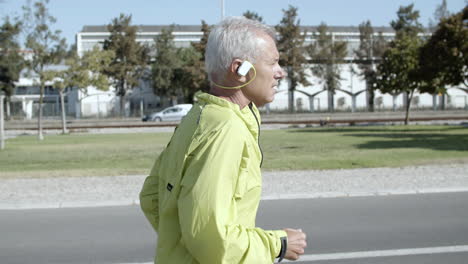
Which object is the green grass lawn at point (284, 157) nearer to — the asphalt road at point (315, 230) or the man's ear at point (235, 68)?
the asphalt road at point (315, 230)

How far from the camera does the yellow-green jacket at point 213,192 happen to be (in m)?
1.70

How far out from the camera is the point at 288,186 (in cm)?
1013

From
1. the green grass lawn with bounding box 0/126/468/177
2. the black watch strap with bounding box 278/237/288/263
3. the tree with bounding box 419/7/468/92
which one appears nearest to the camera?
the black watch strap with bounding box 278/237/288/263

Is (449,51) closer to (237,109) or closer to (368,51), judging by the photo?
(237,109)

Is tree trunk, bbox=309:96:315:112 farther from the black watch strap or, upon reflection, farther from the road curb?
the black watch strap

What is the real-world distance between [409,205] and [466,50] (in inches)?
855

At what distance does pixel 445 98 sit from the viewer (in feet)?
208

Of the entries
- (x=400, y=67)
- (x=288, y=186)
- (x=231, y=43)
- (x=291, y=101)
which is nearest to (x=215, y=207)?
(x=231, y=43)

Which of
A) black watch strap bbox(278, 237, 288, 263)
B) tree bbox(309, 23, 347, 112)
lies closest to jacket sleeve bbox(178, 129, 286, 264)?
black watch strap bbox(278, 237, 288, 263)

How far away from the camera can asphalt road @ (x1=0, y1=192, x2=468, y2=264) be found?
6039 mm

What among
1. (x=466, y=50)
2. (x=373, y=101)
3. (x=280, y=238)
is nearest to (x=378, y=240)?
(x=280, y=238)

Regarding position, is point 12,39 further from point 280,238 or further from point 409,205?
point 280,238

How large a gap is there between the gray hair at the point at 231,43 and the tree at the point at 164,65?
61.8m

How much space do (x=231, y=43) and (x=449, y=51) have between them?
28668 millimetres
